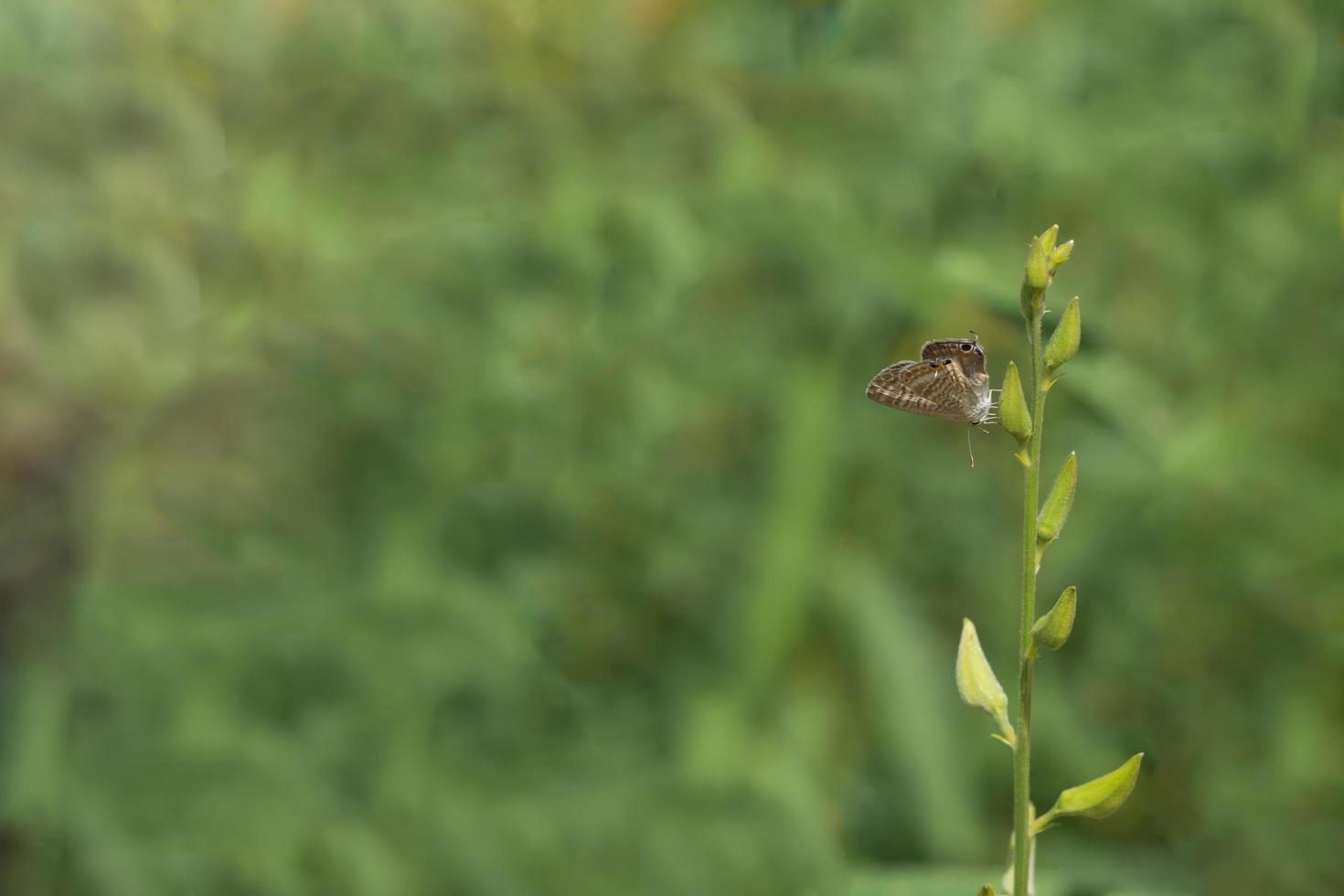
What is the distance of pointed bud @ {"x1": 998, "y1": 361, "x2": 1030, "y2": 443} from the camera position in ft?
0.96

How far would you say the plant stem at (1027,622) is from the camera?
0.28 metres

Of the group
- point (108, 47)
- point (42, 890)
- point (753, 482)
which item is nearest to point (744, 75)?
point (753, 482)

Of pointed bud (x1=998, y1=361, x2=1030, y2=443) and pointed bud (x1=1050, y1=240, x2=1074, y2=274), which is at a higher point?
pointed bud (x1=1050, y1=240, x2=1074, y2=274)

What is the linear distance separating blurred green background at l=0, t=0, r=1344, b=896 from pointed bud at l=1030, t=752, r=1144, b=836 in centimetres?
49

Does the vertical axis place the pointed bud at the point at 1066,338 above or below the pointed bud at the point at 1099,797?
above

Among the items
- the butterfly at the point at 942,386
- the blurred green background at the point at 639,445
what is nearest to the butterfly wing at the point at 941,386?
the butterfly at the point at 942,386

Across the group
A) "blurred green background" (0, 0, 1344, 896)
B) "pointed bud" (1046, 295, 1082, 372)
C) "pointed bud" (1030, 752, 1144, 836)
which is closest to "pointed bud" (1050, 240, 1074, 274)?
"pointed bud" (1046, 295, 1082, 372)

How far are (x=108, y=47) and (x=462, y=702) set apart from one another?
0.91 meters

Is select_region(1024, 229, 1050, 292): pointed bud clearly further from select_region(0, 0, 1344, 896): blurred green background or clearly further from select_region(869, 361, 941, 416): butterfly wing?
select_region(0, 0, 1344, 896): blurred green background

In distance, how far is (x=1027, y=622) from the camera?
→ 1.00 ft

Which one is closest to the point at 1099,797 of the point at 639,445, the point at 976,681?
the point at 976,681

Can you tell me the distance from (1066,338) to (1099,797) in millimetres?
115

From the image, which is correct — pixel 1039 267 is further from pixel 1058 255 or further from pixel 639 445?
pixel 639 445

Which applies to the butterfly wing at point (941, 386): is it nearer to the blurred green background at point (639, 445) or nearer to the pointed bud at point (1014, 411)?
the pointed bud at point (1014, 411)
